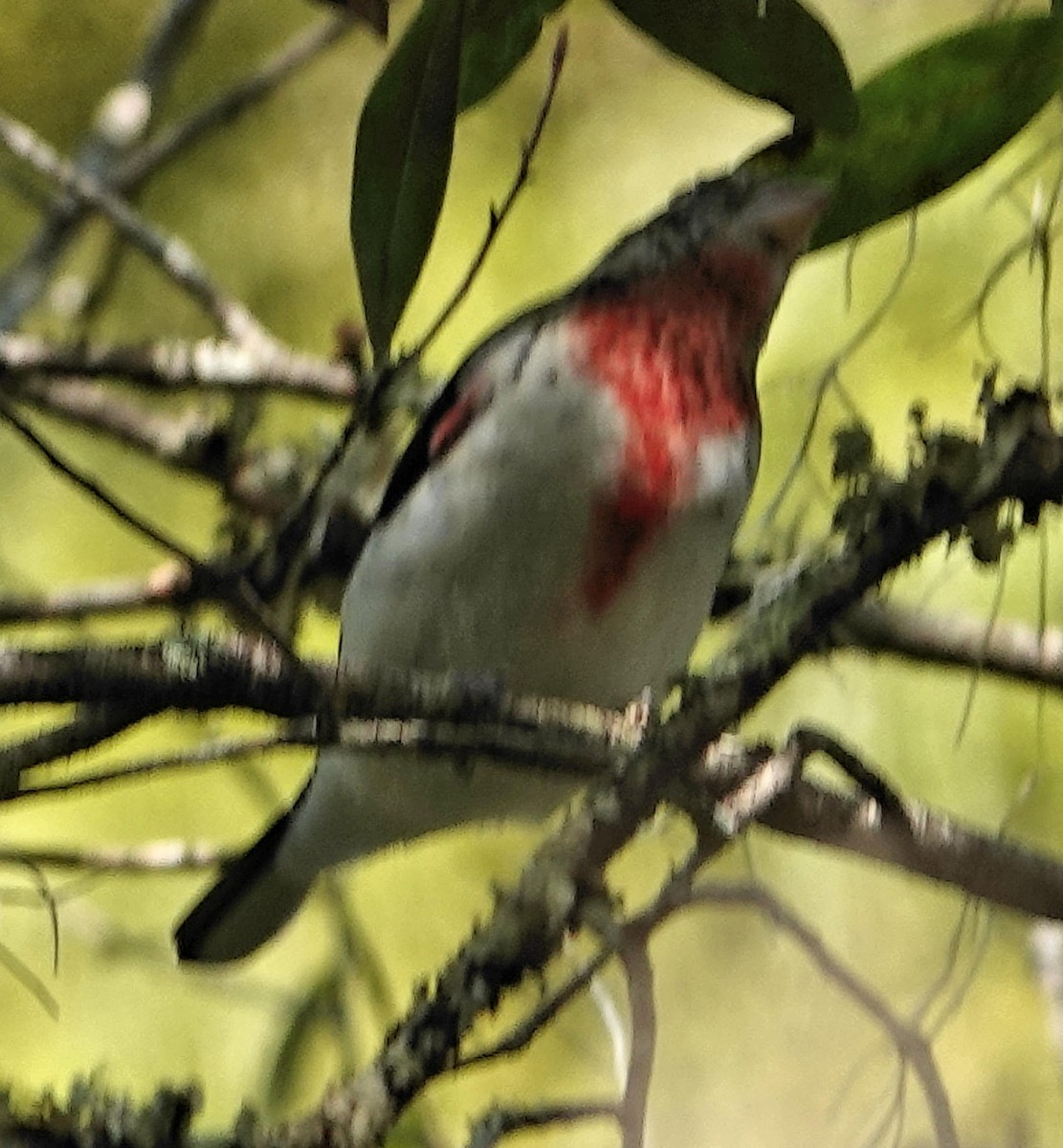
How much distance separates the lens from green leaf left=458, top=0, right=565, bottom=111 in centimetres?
59

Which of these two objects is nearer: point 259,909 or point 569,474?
point 569,474

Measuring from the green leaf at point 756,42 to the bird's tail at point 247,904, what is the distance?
486mm

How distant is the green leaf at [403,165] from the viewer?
55 centimetres

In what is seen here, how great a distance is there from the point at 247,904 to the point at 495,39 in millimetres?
505

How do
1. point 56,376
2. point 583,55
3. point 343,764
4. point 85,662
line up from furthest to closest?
point 583,55
point 56,376
point 343,764
point 85,662

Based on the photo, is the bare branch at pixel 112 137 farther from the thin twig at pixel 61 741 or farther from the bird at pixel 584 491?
the thin twig at pixel 61 741

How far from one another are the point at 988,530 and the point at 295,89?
906mm

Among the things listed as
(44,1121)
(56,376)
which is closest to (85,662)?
(44,1121)

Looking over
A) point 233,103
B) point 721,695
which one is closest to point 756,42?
point 721,695

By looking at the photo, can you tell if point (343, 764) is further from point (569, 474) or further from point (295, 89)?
point (295, 89)

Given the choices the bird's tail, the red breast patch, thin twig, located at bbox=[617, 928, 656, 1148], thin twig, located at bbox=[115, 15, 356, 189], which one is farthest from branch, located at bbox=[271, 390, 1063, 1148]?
thin twig, located at bbox=[115, 15, 356, 189]

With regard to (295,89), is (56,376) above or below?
below

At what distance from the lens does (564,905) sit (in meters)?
0.54

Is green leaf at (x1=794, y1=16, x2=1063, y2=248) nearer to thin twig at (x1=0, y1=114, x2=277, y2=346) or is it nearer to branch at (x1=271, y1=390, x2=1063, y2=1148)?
branch at (x1=271, y1=390, x2=1063, y2=1148)
